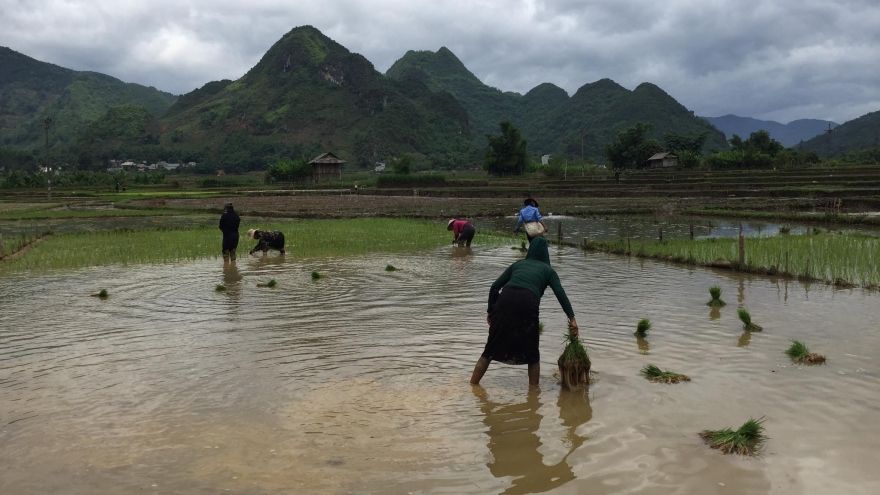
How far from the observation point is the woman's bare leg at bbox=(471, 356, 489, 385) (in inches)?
241

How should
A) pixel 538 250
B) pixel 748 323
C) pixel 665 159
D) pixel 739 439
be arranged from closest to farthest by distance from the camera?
pixel 739 439
pixel 538 250
pixel 748 323
pixel 665 159

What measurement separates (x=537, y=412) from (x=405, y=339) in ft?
9.13

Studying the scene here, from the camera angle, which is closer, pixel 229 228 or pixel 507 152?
pixel 229 228

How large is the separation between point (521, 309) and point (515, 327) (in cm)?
18

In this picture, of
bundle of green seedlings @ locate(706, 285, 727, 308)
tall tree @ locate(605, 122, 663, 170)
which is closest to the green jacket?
bundle of green seedlings @ locate(706, 285, 727, 308)

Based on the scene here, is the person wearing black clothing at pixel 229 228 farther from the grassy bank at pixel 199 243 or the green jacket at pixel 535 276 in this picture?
the green jacket at pixel 535 276

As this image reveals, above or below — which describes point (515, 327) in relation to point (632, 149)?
below

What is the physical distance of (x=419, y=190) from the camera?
49.9 meters

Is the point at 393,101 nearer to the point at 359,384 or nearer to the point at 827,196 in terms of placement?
the point at 827,196

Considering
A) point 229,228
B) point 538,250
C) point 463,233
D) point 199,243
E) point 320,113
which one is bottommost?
point 199,243

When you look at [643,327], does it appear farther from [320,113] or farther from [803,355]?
[320,113]

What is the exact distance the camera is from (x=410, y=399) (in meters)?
5.94

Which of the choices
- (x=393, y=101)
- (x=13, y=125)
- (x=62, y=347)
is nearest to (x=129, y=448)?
(x=62, y=347)

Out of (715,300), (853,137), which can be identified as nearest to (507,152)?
(715,300)
